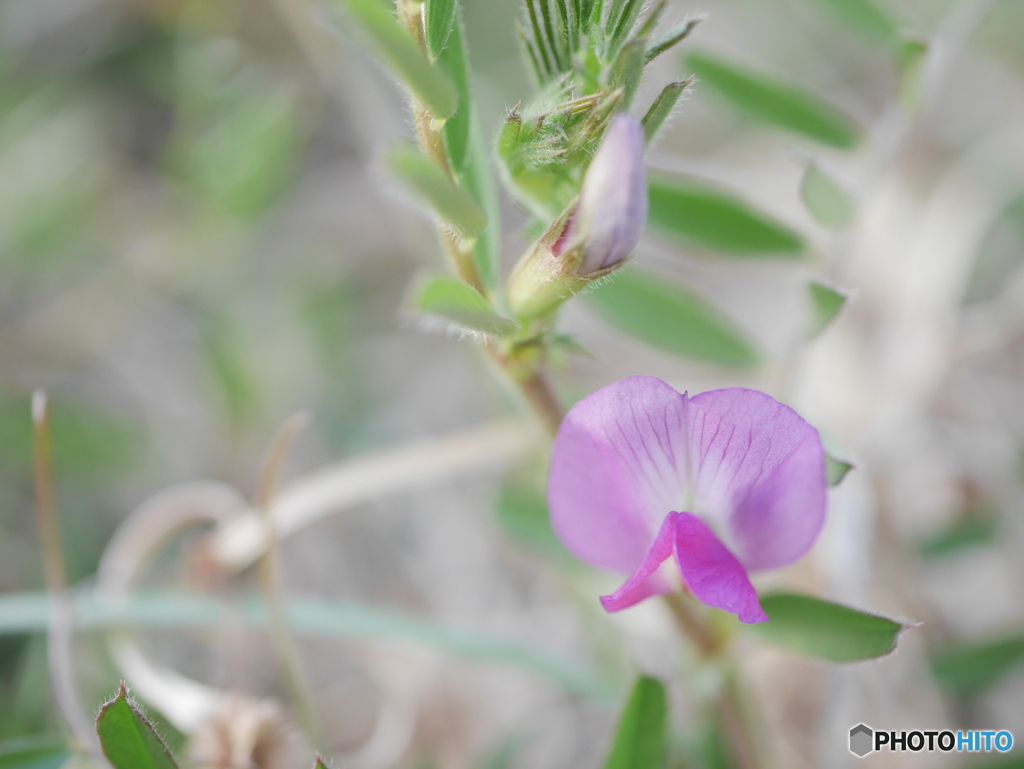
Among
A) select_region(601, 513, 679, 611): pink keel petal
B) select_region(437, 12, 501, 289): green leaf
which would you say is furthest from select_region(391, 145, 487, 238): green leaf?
select_region(601, 513, 679, 611): pink keel petal

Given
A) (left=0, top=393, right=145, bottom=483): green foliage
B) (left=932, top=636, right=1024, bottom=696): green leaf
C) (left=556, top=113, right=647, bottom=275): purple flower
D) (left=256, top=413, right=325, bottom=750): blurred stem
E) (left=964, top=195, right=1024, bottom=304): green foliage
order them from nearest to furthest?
1. (left=556, top=113, right=647, bottom=275): purple flower
2. (left=256, top=413, right=325, bottom=750): blurred stem
3. (left=932, top=636, right=1024, bottom=696): green leaf
4. (left=0, top=393, right=145, bottom=483): green foliage
5. (left=964, top=195, right=1024, bottom=304): green foliage

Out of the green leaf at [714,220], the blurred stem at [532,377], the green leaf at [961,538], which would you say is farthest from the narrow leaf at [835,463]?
the green leaf at [961,538]

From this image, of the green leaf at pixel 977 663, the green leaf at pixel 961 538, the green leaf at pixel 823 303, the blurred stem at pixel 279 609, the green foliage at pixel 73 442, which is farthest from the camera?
the green foliage at pixel 73 442

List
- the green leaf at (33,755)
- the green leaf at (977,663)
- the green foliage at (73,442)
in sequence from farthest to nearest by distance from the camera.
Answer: the green foliage at (73,442), the green leaf at (977,663), the green leaf at (33,755)

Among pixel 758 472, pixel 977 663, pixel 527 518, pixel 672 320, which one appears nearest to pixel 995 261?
pixel 977 663

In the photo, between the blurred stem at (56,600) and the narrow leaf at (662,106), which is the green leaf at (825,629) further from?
the blurred stem at (56,600)

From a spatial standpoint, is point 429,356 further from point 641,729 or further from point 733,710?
point 641,729

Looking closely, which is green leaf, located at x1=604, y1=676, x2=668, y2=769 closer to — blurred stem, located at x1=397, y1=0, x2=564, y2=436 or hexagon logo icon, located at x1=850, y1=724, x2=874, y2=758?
blurred stem, located at x1=397, y1=0, x2=564, y2=436

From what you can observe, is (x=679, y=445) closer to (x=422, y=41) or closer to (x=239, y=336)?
(x=422, y=41)
